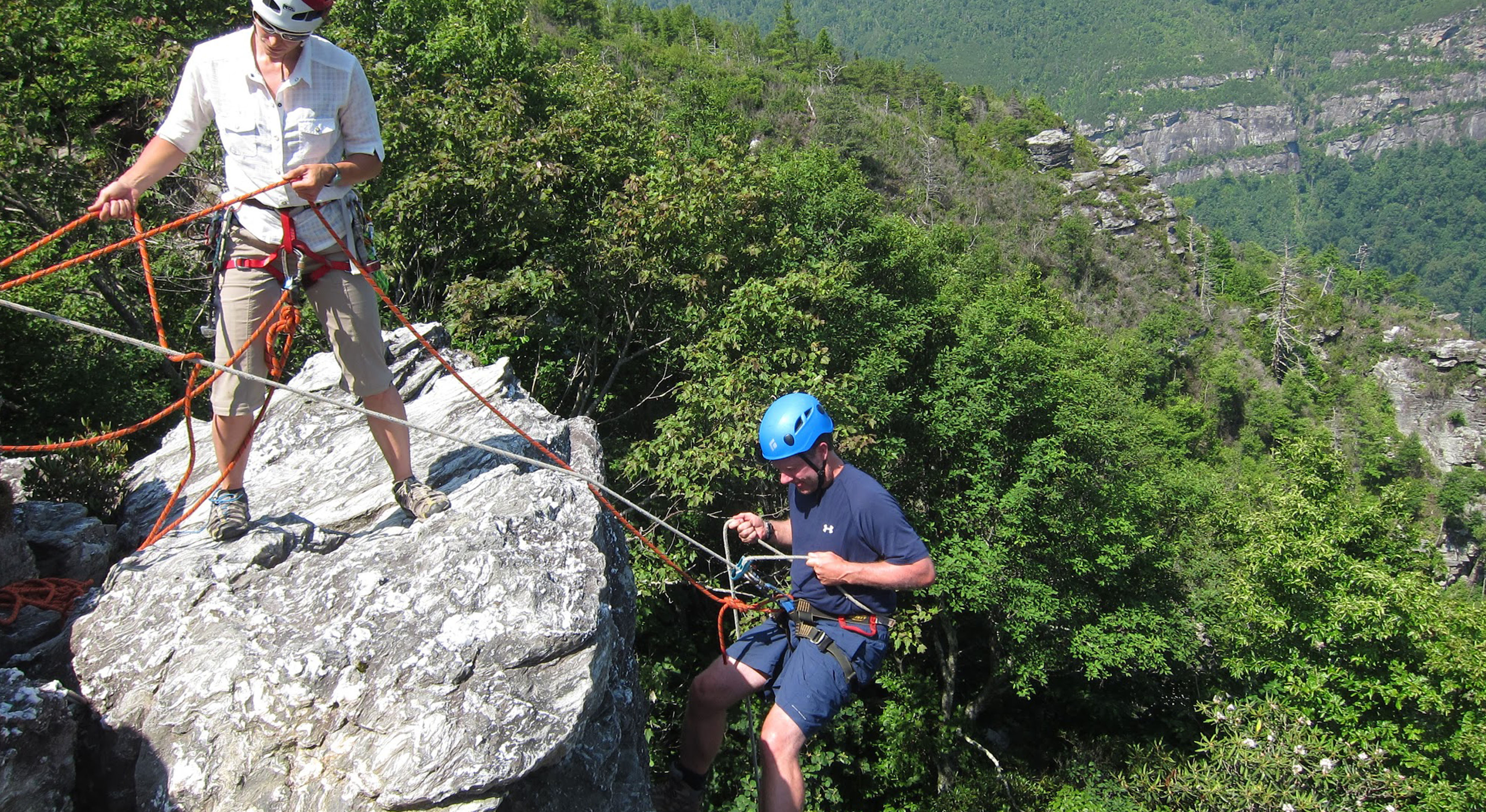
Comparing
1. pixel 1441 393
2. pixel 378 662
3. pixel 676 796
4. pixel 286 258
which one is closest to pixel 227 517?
pixel 378 662

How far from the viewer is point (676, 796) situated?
6180mm

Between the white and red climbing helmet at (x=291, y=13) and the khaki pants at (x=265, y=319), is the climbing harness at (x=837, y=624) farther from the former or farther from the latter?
the white and red climbing helmet at (x=291, y=13)

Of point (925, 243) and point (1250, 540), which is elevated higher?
point (925, 243)

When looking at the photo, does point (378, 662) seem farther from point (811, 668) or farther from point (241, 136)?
point (241, 136)

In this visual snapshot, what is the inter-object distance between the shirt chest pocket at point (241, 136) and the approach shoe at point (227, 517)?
1764 millimetres

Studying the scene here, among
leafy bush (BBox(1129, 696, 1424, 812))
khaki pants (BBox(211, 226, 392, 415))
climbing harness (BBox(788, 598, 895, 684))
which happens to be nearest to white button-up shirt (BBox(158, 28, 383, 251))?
khaki pants (BBox(211, 226, 392, 415))

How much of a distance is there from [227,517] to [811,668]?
323 centimetres

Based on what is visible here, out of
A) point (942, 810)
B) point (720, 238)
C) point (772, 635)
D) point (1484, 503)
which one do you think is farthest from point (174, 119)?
point (1484, 503)

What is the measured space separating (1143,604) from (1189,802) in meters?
6.25

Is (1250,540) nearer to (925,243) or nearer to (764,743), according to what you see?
(925,243)

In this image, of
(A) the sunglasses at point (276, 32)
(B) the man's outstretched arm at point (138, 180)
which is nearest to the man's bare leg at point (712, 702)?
(B) the man's outstretched arm at point (138, 180)

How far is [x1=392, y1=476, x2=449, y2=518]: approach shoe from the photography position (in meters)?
4.77

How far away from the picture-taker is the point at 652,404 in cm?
1611

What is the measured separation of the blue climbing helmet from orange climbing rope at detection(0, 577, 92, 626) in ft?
11.8
